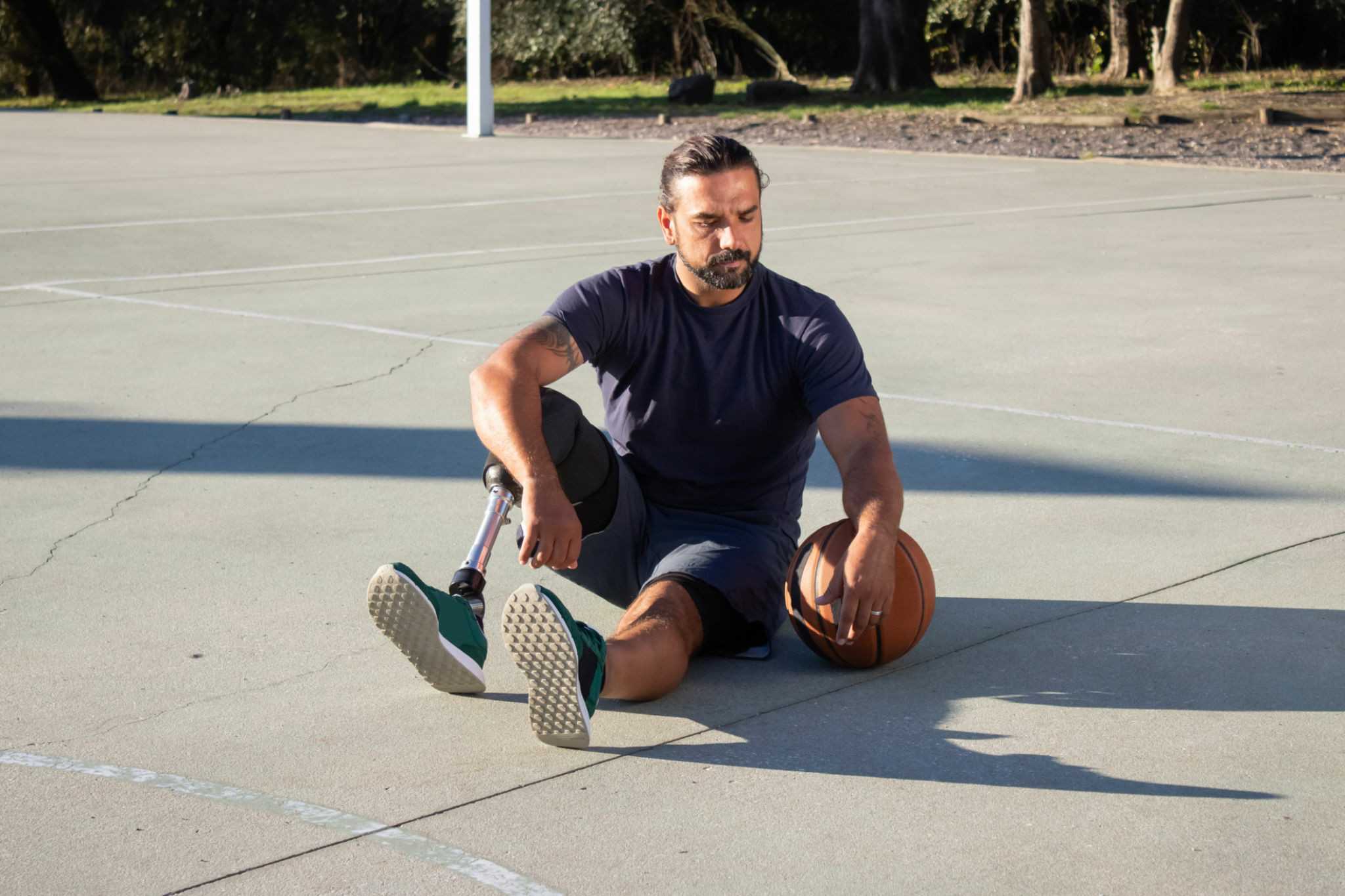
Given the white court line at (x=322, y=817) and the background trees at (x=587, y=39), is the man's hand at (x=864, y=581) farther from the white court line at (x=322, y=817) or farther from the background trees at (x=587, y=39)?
the background trees at (x=587, y=39)

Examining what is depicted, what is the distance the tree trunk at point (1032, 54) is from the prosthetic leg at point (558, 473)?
27314 millimetres

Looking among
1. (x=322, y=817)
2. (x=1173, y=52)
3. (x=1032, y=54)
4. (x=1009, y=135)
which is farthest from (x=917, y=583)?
(x=1032, y=54)

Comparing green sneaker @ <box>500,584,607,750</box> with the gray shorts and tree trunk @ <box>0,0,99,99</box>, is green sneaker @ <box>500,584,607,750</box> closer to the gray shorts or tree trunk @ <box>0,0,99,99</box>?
the gray shorts

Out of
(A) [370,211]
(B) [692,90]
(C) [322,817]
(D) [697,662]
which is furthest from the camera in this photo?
(B) [692,90]

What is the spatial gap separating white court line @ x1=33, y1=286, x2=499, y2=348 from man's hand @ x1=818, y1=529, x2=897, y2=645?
473cm

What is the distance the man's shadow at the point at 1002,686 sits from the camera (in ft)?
11.4

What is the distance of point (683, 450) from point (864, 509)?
0.67 m

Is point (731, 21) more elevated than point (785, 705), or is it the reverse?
point (731, 21)

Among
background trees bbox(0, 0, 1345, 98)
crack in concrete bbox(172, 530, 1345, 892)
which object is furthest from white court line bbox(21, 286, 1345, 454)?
background trees bbox(0, 0, 1345, 98)

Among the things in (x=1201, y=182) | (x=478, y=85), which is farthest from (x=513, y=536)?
(x=478, y=85)

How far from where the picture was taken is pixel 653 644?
3.76m

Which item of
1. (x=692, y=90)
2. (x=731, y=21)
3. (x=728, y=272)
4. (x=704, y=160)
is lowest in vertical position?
(x=728, y=272)

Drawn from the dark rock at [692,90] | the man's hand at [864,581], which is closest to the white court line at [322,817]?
the man's hand at [864,581]

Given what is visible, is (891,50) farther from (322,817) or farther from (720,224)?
(322,817)
